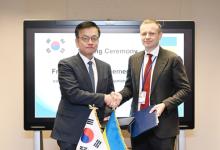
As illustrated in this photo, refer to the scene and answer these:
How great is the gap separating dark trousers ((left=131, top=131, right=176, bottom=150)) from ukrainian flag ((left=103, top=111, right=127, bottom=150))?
0.65 ft

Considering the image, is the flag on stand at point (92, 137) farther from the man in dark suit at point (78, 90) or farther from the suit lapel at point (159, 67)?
the suit lapel at point (159, 67)

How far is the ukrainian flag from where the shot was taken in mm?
2340

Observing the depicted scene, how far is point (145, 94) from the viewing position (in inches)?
97.0

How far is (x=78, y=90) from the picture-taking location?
2303mm

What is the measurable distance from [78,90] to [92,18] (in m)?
1.66

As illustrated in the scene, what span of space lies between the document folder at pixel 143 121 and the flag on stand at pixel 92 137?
27 centimetres

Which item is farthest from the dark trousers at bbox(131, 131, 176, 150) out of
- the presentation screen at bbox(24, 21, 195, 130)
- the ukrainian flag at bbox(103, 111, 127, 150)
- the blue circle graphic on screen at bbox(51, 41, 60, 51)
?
the blue circle graphic on screen at bbox(51, 41, 60, 51)

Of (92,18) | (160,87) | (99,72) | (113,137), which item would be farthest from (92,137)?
(92,18)

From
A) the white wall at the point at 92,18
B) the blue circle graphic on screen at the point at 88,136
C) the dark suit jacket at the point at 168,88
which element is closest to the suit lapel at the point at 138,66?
the dark suit jacket at the point at 168,88

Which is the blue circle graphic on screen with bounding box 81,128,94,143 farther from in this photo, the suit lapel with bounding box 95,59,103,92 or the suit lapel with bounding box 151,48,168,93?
the suit lapel with bounding box 151,48,168,93

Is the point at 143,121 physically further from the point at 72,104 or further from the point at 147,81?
the point at 72,104
